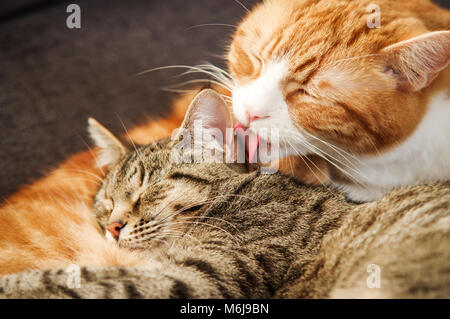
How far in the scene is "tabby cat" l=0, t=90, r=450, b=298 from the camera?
2.54 feet

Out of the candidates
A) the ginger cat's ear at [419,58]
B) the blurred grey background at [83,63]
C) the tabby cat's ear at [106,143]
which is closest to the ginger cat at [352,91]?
the ginger cat's ear at [419,58]

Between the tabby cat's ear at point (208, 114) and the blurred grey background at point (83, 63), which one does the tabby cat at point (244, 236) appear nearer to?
the tabby cat's ear at point (208, 114)

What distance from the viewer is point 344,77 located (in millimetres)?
879

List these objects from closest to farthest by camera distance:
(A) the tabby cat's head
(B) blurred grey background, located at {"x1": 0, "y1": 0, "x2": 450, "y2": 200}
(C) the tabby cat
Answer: (C) the tabby cat, (A) the tabby cat's head, (B) blurred grey background, located at {"x1": 0, "y1": 0, "x2": 450, "y2": 200}

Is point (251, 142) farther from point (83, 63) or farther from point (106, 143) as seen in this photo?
point (83, 63)

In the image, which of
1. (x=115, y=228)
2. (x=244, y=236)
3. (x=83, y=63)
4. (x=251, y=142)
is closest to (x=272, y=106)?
(x=251, y=142)

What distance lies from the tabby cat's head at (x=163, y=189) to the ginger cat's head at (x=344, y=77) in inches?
4.2

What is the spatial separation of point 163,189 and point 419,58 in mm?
580

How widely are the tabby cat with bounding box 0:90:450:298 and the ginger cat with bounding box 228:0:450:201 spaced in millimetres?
65

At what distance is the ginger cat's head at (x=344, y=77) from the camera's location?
2.85 ft

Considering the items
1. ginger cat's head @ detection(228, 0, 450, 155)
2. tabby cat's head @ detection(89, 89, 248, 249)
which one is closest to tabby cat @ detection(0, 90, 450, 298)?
tabby cat's head @ detection(89, 89, 248, 249)

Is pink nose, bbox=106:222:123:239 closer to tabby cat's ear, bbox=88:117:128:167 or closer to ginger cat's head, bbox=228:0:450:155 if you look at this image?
tabby cat's ear, bbox=88:117:128:167

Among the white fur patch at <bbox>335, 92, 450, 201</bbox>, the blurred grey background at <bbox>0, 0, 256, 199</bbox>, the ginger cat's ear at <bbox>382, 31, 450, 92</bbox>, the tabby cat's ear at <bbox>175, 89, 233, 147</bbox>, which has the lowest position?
the white fur patch at <bbox>335, 92, 450, 201</bbox>
